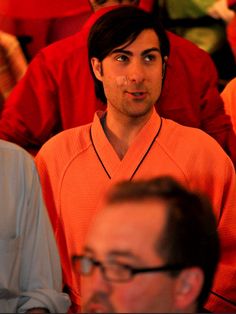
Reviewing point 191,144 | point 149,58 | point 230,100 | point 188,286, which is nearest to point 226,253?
point 191,144

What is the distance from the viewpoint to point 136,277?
50.2 inches

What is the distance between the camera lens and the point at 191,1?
3047mm

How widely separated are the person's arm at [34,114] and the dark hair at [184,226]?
1.20 metres

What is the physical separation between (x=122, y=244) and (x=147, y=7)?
67.7 inches

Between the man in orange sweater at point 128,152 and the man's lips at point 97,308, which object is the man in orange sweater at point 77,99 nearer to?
the man in orange sweater at point 128,152

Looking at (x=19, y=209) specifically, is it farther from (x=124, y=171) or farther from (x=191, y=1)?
(x=191, y=1)

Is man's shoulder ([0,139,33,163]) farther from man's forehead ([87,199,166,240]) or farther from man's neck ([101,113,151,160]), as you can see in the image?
man's forehead ([87,199,166,240])

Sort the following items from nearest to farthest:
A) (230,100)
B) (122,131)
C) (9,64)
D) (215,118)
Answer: (122,131)
(215,118)
(230,100)
(9,64)

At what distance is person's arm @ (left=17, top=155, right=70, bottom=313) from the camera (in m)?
1.90

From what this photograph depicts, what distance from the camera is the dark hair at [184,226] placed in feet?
4.20

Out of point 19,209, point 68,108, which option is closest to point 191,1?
point 68,108

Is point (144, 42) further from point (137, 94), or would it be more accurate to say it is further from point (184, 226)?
point (184, 226)

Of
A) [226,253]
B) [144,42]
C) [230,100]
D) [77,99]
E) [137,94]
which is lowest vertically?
[226,253]

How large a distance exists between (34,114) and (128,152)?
423 millimetres
